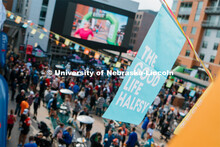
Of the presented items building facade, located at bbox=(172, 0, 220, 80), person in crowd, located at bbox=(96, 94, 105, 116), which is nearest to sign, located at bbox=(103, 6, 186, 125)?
person in crowd, located at bbox=(96, 94, 105, 116)

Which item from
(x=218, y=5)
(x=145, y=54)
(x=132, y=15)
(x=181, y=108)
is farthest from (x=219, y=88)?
(x=218, y=5)

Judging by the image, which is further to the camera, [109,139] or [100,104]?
[100,104]

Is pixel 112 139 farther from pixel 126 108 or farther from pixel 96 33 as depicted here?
pixel 96 33

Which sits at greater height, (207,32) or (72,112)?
(207,32)

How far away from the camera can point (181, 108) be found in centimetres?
2428

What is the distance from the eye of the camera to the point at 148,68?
11.6ft

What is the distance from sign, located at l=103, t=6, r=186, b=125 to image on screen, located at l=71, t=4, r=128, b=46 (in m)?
33.3

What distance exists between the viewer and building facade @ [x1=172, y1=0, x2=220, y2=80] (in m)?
42.0

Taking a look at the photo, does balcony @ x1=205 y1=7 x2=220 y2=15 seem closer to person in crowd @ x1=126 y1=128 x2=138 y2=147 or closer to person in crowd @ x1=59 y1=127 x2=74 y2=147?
person in crowd @ x1=126 y1=128 x2=138 y2=147

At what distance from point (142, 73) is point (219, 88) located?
2.83 meters

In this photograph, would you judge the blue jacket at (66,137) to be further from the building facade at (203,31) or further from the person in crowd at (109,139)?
the building facade at (203,31)

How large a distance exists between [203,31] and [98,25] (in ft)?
71.3

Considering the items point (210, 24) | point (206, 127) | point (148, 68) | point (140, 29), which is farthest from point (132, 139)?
point (140, 29)

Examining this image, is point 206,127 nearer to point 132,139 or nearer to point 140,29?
point 132,139
